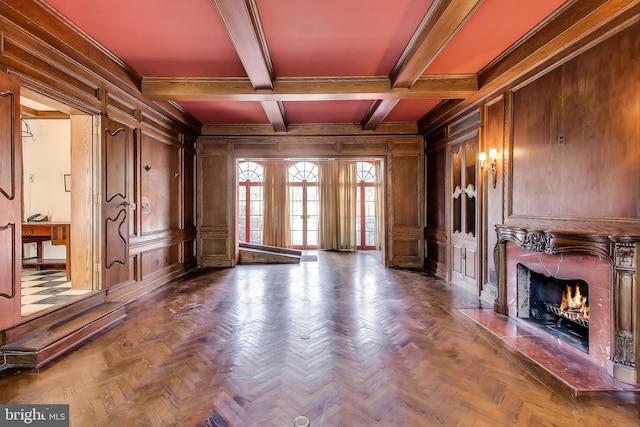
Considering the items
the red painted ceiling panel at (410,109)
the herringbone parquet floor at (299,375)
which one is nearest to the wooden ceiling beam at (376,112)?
the red painted ceiling panel at (410,109)

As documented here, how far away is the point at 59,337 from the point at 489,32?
522 cm

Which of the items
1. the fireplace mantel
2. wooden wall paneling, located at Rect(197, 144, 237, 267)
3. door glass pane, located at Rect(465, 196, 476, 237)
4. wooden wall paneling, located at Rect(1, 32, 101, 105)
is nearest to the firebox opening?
the fireplace mantel

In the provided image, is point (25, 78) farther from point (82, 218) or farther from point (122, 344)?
point (122, 344)

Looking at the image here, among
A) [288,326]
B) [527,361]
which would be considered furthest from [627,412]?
[288,326]

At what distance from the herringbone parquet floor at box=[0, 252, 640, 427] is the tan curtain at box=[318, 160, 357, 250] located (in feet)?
19.8

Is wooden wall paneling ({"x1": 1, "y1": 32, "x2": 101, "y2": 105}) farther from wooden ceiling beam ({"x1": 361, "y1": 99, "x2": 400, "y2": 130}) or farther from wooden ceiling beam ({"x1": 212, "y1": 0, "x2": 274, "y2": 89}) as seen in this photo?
wooden ceiling beam ({"x1": 361, "y1": 99, "x2": 400, "y2": 130})

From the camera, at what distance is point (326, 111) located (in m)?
5.80

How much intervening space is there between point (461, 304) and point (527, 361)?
1.63 m

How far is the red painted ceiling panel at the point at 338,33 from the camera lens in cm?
277

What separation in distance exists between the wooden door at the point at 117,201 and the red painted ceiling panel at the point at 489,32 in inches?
171

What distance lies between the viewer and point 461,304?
4.23 metres

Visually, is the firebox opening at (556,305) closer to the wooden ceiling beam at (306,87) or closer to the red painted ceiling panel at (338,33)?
the wooden ceiling beam at (306,87)

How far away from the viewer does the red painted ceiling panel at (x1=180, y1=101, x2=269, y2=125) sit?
5.36 metres

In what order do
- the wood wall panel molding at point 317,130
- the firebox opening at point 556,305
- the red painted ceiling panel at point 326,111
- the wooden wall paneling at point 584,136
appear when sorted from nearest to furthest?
1. the wooden wall paneling at point 584,136
2. the firebox opening at point 556,305
3. the red painted ceiling panel at point 326,111
4. the wood wall panel molding at point 317,130
